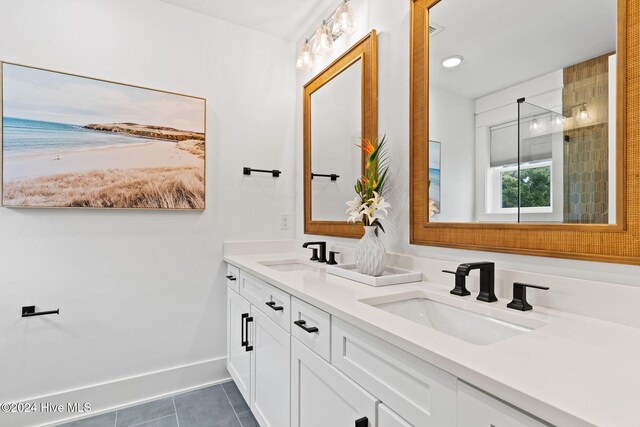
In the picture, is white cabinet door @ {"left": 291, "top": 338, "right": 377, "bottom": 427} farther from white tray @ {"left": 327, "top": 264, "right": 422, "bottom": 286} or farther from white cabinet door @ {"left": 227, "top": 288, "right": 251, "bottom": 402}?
white cabinet door @ {"left": 227, "top": 288, "right": 251, "bottom": 402}

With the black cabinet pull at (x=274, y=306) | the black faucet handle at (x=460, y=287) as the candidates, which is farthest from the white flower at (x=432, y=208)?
the black cabinet pull at (x=274, y=306)

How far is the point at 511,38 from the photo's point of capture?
1.09 metres

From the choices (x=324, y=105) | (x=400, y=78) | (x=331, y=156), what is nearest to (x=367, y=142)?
(x=400, y=78)

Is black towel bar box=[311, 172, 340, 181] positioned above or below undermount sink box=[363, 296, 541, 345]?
above

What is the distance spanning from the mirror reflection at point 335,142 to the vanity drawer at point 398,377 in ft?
3.53

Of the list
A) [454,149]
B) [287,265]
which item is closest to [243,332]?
[287,265]

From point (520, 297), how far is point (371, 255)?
1.88 feet

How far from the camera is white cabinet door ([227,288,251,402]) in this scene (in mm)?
1768

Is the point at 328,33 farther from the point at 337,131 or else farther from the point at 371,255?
the point at 371,255

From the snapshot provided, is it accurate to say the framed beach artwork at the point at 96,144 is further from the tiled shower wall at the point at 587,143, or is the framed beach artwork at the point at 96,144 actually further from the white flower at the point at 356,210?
the tiled shower wall at the point at 587,143

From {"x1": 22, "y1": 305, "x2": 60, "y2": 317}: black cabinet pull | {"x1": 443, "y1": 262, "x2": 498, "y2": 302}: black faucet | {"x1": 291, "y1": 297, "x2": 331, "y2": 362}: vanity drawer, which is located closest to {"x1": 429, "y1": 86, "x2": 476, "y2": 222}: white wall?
{"x1": 443, "y1": 262, "x2": 498, "y2": 302}: black faucet

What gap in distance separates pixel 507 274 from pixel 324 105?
1.53 meters

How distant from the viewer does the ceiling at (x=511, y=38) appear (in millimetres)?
913

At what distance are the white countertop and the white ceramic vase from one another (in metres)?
0.36
